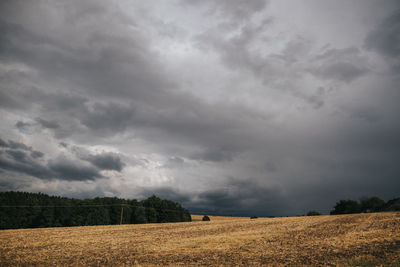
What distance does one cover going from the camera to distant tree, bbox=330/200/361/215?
15285cm

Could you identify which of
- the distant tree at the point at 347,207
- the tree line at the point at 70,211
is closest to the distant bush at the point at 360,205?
the distant tree at the point at 347,207

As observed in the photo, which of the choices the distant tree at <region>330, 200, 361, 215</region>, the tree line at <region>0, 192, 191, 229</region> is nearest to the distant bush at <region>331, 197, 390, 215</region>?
the distant tree at <region>330, 200, 361, 215</region>

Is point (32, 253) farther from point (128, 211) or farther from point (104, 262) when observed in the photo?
point (128, 211)

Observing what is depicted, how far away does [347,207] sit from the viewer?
510ft

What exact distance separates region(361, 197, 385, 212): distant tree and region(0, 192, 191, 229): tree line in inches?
4339

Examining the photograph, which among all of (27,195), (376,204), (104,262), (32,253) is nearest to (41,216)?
(27,195)

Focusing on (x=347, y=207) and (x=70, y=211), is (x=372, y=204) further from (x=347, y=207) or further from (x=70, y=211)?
(x=70, y=211)

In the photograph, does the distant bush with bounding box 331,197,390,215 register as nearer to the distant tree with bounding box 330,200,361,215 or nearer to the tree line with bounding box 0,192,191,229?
the distant tree with bounding box 330,200,361,215

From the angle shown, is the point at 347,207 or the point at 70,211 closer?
the point at 70,211

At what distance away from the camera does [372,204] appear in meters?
154

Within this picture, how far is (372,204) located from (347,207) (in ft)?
46.6

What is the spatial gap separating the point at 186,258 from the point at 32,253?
1341cm

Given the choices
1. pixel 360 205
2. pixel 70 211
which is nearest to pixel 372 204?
pixel 360 205

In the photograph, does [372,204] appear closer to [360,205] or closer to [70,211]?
[360,205]
